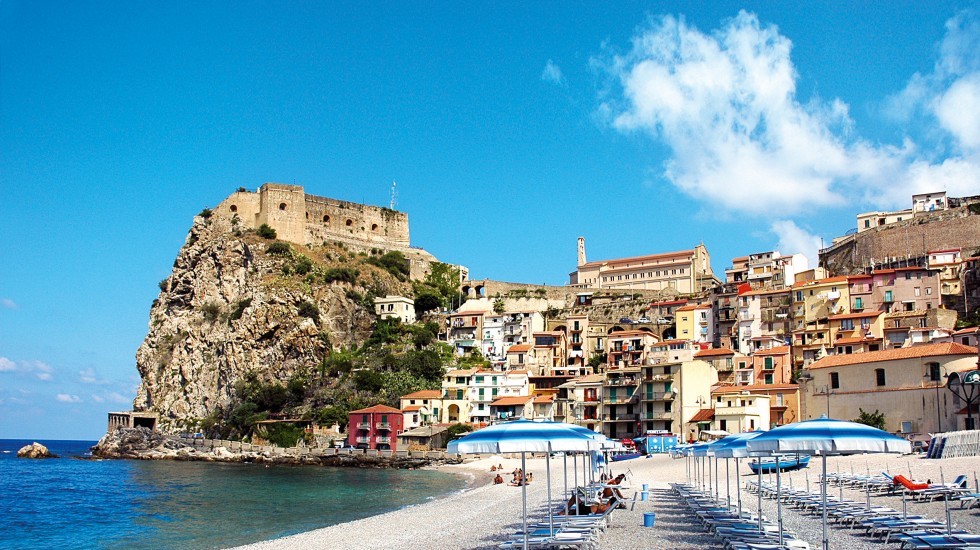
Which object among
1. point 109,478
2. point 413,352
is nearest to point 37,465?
point 109,478

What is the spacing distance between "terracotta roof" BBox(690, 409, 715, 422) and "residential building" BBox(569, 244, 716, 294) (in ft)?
116

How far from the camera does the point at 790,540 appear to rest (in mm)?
14445

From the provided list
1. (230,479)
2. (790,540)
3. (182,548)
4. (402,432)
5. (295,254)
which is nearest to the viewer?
(790,540)

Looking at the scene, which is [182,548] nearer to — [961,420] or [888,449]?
[888,449]

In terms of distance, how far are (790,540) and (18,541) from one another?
25987 millimetres

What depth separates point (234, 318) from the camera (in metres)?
75.1

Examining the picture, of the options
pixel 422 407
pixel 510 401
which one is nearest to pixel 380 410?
pixel 422 407

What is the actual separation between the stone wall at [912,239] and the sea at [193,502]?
132 ft

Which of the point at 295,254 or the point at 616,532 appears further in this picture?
the point at 295,254

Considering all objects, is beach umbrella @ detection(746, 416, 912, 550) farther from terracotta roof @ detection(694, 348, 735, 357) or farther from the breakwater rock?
the breakwater rock

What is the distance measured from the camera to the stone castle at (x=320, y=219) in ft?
287

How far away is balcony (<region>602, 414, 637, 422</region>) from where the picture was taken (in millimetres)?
55812

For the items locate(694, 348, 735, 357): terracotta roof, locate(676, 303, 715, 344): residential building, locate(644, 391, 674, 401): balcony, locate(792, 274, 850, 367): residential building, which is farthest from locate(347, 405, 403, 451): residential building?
locate(792, 274, 850, 367): residential building

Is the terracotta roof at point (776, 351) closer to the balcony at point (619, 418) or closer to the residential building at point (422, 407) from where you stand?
the balcony at point (619, 418)
